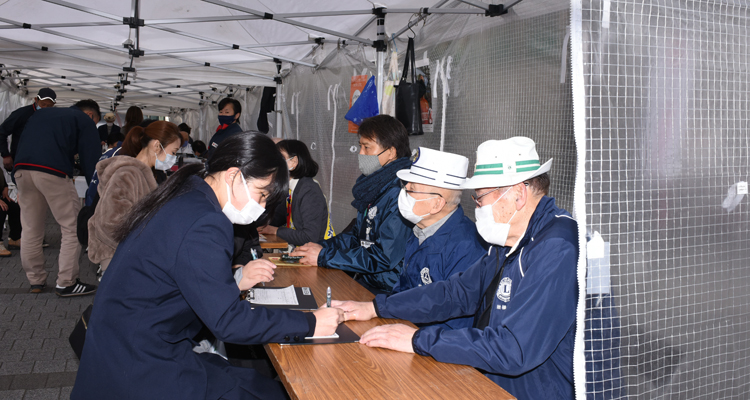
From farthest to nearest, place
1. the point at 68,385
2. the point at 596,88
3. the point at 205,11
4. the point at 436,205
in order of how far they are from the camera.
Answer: the point at 205,11 < the point at 68,385 < the point at 436,205 < the point at 596,88

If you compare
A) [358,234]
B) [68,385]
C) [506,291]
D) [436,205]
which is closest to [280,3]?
[358,234]

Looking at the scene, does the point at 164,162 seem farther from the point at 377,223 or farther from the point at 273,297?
the point at 273,297

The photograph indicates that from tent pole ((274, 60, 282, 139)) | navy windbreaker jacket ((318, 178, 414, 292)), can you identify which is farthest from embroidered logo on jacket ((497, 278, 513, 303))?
tent pole ((274, 60, 282, 139))

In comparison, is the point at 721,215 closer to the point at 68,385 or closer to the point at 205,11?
the point at 68,385

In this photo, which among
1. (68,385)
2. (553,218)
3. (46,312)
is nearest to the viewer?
(553,218)

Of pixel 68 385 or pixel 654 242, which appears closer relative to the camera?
pixel 654 242

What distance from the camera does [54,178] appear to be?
4.38 metres

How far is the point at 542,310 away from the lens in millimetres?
1392

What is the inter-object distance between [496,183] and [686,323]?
657mm

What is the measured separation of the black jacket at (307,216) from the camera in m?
3.52

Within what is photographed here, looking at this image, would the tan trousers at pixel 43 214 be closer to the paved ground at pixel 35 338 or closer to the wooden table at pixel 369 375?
the paved ground at pixel 35 338

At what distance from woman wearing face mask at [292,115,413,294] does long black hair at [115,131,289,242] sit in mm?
942

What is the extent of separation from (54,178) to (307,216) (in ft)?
8.24

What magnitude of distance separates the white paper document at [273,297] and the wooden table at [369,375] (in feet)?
1.39
